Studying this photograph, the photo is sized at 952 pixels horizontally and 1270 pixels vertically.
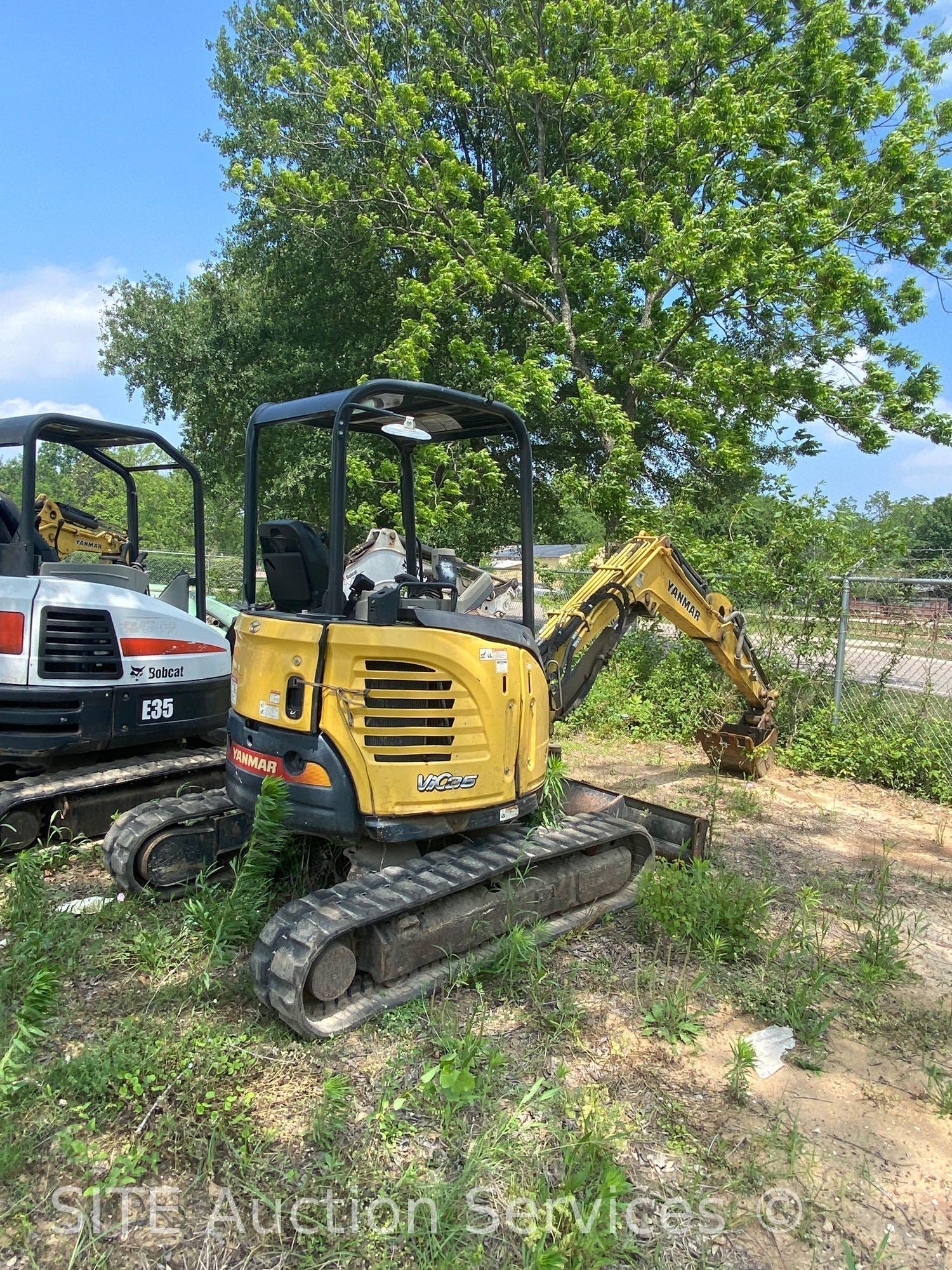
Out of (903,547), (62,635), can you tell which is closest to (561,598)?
(903,547)

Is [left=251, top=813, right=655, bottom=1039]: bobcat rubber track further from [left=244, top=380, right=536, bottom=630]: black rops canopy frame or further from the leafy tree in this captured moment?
the leafy tree

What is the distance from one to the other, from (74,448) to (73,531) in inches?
109

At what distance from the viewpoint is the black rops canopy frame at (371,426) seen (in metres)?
3.47

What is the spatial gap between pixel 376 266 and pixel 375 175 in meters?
2.69

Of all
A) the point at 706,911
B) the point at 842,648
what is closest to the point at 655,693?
the point at 842,648

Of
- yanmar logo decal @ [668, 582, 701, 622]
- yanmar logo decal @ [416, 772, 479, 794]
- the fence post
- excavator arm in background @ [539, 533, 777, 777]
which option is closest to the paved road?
the fence post

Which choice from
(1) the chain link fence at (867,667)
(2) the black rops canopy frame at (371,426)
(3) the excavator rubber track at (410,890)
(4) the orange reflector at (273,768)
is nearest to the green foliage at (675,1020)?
(3) the excavator rubber track at (410,890)

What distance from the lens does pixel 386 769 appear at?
137 inches

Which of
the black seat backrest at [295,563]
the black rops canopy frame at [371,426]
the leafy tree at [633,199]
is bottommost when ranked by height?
the black seat backrest at [295,563]

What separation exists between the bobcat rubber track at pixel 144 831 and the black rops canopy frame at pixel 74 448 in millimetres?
1809

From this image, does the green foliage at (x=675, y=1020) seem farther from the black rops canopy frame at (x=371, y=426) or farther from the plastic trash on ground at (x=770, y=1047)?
the black rops canopy frame at (x=371, y=426)

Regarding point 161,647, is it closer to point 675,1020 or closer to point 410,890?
point 410,890

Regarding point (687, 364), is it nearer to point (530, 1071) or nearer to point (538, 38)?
point (538, 38)

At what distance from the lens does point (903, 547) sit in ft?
29.8
